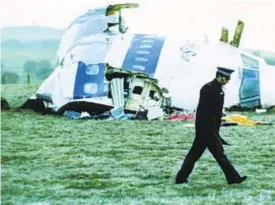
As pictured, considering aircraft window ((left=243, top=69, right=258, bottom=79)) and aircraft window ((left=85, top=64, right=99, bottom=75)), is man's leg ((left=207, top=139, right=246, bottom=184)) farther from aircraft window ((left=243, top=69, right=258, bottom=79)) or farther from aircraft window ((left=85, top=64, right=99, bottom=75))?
aircraft window ((left=243, top=69, right=258, bottom=79))

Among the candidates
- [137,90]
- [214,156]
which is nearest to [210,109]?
[214,156]

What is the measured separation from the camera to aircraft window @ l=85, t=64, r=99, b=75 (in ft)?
63.0

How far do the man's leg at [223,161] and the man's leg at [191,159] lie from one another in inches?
4.6

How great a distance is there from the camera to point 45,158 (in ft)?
36.2

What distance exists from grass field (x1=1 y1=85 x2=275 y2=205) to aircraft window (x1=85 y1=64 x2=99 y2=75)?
8.82 feet

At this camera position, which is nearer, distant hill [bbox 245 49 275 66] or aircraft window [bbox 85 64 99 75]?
aircraft window [bbox 85 64 99 75]

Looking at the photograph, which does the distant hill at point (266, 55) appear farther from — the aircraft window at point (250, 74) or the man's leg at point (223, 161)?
the man's leg at point (223, 161)

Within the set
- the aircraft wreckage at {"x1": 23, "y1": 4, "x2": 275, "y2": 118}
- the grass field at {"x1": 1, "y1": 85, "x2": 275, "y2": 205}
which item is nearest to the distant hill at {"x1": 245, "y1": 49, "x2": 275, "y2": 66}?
the aircraft wreckage at {"x1": 23, "y1": 4, "x2": 275, "y2": 118}

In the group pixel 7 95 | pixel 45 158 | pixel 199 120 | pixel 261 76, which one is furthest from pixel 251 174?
pixel 7 95

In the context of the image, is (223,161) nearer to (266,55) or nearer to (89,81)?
(89,81)

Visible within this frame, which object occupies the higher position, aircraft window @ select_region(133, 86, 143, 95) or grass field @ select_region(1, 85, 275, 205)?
grass field @ select_region(1, 85, 275, 205)

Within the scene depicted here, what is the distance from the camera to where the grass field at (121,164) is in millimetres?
8023

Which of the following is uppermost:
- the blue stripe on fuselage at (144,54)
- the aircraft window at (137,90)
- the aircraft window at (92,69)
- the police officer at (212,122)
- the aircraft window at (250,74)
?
the police officer at (212,122)

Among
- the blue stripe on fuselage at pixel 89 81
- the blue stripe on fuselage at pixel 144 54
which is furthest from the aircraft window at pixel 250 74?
the blue stripe on fuselage at pixel 89 81
